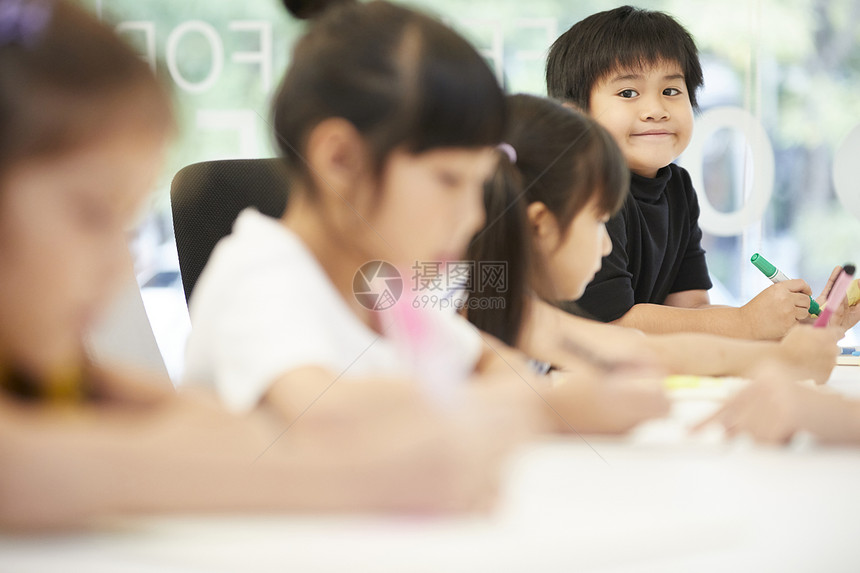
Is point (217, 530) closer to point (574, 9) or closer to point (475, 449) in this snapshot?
point (475, 449)

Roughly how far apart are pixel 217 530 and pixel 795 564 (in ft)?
0.40

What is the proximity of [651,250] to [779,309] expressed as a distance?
16 centimetres

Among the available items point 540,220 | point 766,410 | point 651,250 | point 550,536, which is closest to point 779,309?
point 651,250

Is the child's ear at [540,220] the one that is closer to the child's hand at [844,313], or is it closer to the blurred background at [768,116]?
the child's hand at [844,313]

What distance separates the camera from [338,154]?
330mm

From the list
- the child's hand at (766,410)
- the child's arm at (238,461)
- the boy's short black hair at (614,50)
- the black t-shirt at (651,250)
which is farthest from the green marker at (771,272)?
the child's arm at (238,461)

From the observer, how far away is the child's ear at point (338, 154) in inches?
12.8

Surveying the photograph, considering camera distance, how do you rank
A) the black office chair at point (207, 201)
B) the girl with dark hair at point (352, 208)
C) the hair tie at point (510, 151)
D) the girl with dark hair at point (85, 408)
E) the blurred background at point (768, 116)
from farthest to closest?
the blurred background at point (768, 116), the black office chair at point (207, 201), the hair tie at point (510, 151), the girl with dark hair at point (352, 208), the girl with dark hair at point (85, 408)

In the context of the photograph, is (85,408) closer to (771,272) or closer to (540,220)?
(540,220)

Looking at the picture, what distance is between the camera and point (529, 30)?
171 cm

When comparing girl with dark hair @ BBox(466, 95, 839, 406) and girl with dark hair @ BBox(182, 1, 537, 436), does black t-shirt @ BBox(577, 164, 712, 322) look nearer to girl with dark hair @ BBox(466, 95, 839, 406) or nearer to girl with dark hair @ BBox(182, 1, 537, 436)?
Answer: girl with dark hair @ BBox(466, 95, 839, 406)

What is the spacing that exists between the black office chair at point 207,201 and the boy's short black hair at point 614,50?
313 mm

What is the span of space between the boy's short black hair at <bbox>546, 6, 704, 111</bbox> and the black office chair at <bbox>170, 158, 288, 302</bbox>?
0.31 m

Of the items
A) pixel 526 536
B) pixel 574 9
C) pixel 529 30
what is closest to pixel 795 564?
pixel 526 536
